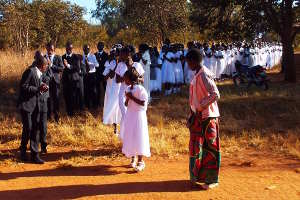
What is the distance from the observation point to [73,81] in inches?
435

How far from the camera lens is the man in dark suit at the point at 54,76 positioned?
9.77 metres

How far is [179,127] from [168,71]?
519 centimetres

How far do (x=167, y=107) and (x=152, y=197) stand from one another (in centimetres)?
690

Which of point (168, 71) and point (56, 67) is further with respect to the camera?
point (168, 71)

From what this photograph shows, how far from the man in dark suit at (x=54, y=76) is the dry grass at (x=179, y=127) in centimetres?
43

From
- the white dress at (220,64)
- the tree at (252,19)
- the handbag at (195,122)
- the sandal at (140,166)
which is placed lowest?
the sandal at (140,166)

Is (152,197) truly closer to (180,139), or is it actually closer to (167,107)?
(180,139)

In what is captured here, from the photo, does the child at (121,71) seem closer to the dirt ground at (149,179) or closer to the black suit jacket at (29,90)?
the dirt ground at (149,179)

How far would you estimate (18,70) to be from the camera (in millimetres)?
15680

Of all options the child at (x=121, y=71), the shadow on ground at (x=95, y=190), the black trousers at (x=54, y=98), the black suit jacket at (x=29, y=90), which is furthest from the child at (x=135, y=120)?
the black trousers at (x=54, y=98)

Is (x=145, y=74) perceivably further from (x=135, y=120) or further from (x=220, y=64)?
(x=220, y=64)

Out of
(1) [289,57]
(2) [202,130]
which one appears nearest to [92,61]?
(2) [202,130]

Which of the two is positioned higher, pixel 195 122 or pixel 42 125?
pixel 195 122

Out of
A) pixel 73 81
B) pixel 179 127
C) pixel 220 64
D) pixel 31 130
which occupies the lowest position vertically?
pixel 179 127
